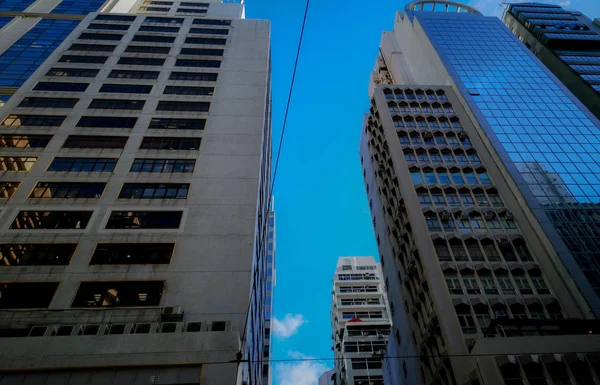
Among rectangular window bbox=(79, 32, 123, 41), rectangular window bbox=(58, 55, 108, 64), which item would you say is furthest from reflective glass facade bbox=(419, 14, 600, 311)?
rectangular window bbox=(79, 32, 123, 41)

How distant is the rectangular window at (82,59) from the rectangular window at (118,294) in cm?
2643

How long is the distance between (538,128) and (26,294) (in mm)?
42927

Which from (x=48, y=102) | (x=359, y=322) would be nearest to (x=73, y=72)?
(x=48, y=102)

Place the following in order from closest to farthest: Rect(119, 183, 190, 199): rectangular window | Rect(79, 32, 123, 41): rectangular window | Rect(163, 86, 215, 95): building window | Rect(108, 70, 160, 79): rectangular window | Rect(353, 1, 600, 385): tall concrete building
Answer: Rect(353, 1, 600, 385): tall concrete building → Rect(119, 183, 190, 199): rectangular window → Rect(163, 86, 215, 95): building window → Rect(108, 70, 160, 79): rectangular window → Rect(79, 32, 123, 41): rectangular window

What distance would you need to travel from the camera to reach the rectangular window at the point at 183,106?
32.2 meters

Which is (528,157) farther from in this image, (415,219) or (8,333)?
(8,333)

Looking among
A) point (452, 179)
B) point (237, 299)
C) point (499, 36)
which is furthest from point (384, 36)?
point (237, 299)

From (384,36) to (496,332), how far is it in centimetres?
6646

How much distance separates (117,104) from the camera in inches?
1266

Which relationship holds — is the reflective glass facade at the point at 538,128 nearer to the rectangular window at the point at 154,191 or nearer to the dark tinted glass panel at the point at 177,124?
the rectangular window at the point at 154,191

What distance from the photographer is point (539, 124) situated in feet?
123

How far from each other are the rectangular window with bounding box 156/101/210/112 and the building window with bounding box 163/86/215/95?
1.73 meters

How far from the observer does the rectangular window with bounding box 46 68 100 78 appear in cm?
3472

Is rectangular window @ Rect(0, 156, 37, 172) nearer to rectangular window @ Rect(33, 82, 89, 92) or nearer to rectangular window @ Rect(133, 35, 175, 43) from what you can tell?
rectangular window @ Rect(33, 82, 89, 92)
